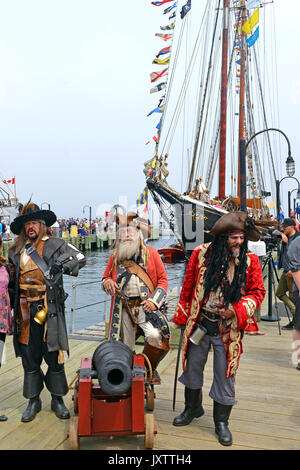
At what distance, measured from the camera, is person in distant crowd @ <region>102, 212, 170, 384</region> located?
363 cm

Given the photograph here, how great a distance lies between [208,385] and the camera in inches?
167

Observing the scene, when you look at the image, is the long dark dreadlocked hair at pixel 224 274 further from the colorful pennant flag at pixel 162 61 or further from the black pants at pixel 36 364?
the colorful pennant flag at pixel 162 61

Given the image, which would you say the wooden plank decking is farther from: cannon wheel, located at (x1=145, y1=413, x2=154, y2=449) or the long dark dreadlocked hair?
the long dark dreadlocked hair

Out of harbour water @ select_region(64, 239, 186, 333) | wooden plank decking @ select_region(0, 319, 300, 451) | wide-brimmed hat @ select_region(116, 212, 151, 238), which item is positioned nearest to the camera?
wooden plank decking @ select_region(0, 319, 300, 451)

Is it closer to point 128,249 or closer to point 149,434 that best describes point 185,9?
point 128,249

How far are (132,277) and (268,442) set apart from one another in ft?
5.77

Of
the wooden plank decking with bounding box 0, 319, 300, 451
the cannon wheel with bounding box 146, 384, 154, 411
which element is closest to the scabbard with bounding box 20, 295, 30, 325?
the wooden plank decking with bounding box 0, 319, 300, 451

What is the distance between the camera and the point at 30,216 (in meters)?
3.56

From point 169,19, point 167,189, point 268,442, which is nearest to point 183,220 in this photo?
point 167,189

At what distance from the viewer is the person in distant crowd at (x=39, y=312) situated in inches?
136

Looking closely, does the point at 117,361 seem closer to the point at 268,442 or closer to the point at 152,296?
the point at 152,296

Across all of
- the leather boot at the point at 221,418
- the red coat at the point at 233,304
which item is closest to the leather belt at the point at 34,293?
the red coat at the point at 233,304

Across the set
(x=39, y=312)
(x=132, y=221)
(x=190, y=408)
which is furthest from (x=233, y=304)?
(x=39, y=312)

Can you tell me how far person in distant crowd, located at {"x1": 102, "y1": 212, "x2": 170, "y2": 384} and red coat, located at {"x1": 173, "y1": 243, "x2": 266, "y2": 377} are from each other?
1.16ft
